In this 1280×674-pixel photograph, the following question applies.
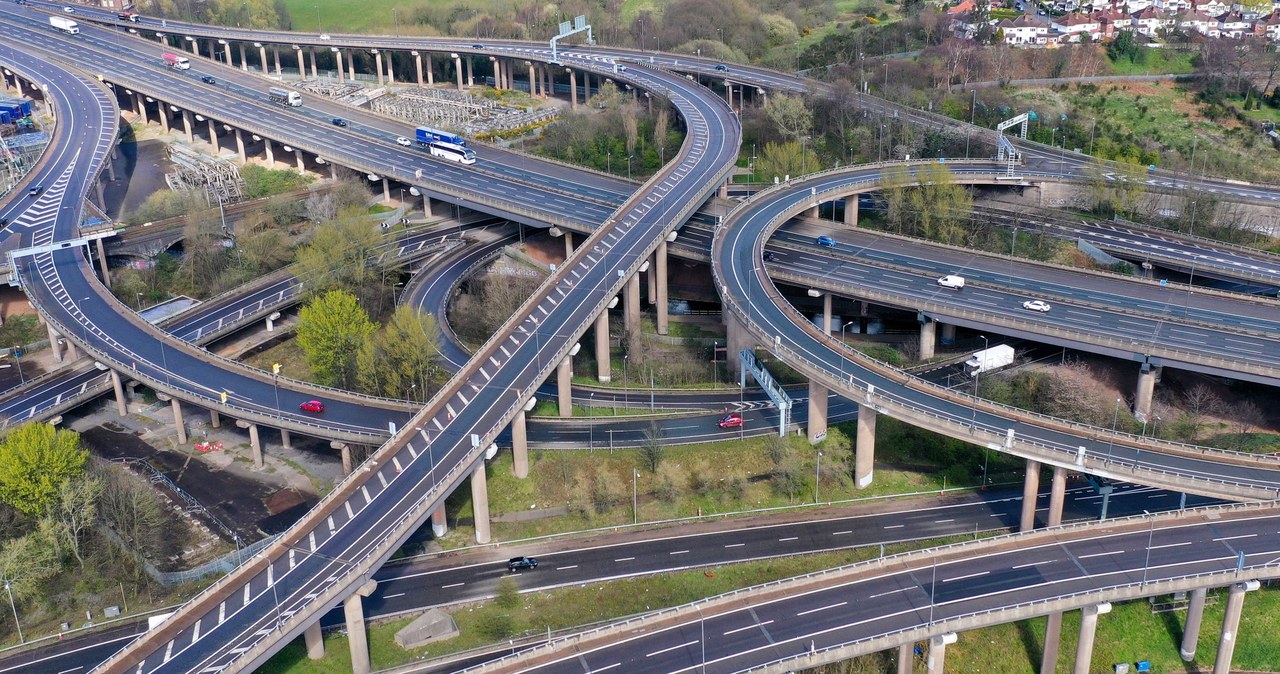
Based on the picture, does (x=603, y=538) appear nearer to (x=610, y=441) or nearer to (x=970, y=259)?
(x=610, y=441)

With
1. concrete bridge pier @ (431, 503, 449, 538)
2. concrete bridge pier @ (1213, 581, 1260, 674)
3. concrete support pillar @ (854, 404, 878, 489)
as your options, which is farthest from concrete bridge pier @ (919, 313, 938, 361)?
concrete bridge pier @ (431, 503, 449, 538)

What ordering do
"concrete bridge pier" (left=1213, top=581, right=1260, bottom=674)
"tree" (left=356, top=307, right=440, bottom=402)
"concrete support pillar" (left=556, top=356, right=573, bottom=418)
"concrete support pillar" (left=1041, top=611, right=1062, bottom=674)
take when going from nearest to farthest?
"concrete bridge pier" (left=1213, top=581, right=1260, bottom=674), "concrete support pillar" (left=1041, top=611, right=1062, bottom=674), "tree" (left=356, top=307, right=440, bottom=402), "concrete support pillar" (left=556, top=356, right=573, bottom=418)

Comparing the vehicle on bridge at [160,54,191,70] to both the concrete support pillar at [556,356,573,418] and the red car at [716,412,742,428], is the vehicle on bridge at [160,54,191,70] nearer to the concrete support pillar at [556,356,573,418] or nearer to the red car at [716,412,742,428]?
the concrete support pillar at [556,356,573,418]

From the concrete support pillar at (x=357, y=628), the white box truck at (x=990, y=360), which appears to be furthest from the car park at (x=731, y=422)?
the concrete support pillar at (x=357, y=628)

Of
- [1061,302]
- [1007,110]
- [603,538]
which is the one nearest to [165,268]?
[603,538]

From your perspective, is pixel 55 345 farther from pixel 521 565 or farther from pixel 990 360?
pixel 990 360
